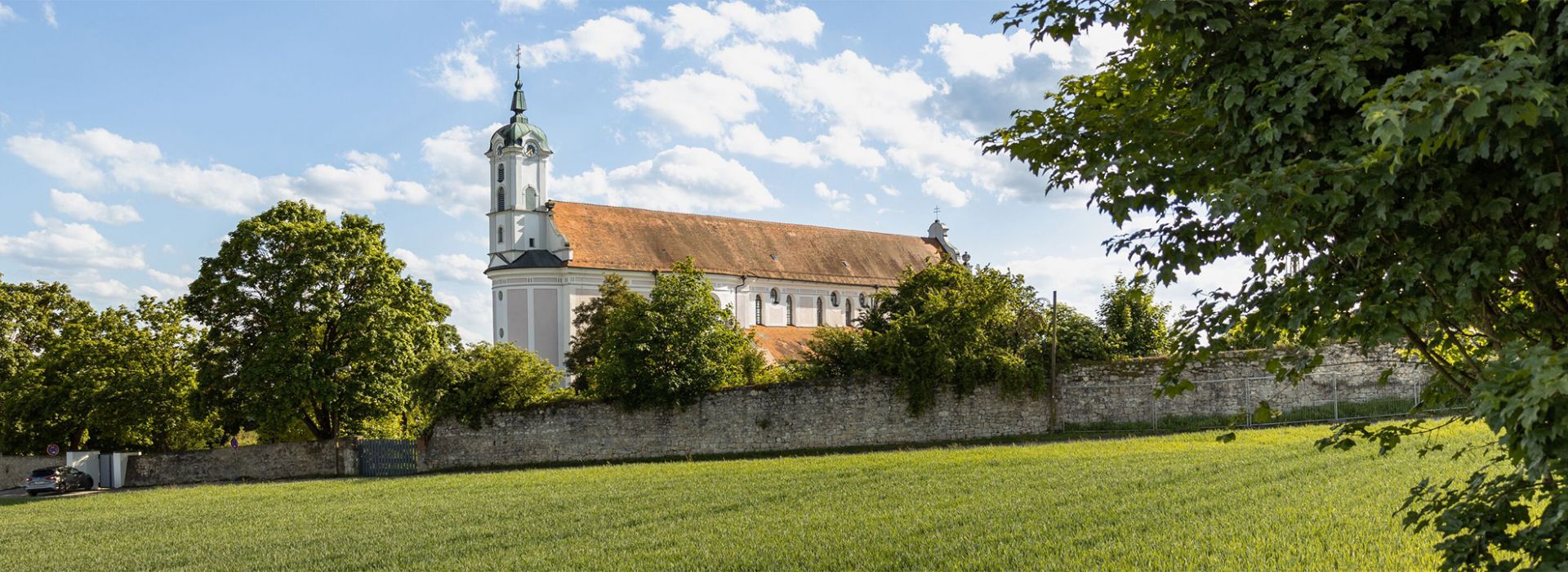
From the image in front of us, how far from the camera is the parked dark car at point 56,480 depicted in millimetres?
34719

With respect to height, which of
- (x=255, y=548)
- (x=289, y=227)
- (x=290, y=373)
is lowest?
(x=255, y=548)

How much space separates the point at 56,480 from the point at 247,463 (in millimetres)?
5256

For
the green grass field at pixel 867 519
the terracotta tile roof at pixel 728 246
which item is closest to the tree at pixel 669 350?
the green grass field at pixel 867 519

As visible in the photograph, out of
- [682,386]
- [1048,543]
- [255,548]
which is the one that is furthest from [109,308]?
[1048,543]

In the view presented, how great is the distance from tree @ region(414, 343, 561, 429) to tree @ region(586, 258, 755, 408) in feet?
6.45

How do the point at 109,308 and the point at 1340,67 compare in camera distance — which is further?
the point at 109,308

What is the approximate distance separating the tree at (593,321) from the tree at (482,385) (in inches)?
342

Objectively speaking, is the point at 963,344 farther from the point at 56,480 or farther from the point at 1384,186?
the point at 56,480

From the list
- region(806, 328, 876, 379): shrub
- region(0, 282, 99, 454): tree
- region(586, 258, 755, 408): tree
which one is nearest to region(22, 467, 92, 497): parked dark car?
region(0, 282, 99, 454): tree

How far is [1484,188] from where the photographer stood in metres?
4.18

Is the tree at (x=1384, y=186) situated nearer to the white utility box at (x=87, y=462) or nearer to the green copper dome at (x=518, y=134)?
the white utility box at (x=87, y=462)

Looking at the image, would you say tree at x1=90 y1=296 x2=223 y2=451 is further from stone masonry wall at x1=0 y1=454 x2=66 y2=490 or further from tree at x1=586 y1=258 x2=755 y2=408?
tree at x1=586 y1=258 x2=755 y2=408

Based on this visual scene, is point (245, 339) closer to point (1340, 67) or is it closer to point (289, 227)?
point (289, 227)

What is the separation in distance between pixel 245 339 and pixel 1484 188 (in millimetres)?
37832
